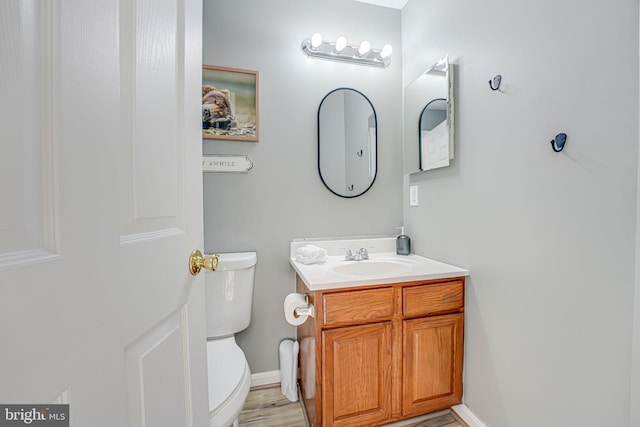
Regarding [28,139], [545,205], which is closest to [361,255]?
[545,205]

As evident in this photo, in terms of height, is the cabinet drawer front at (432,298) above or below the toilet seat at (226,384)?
above

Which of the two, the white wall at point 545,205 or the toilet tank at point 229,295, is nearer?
the white wall at point 545,205

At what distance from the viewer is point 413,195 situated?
5.76ft

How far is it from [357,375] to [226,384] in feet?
1.90

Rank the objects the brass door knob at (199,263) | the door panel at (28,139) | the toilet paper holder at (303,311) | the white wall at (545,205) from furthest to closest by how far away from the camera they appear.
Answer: the toilet paper holder at (303,311), the white wall at (545,205), the brass door knob at (199,263), the door panel at (28,139)

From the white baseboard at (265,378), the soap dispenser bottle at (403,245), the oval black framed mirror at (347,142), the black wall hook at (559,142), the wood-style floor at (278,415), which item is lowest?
the wood-style floor at (278,415)

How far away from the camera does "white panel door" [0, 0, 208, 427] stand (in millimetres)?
282

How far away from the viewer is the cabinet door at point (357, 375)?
1.16m

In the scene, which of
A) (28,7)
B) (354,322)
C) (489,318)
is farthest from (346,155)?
(28,7)

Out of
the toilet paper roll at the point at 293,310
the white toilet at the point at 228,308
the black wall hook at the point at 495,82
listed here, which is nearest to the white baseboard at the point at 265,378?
the white toilet at the point at 228,308

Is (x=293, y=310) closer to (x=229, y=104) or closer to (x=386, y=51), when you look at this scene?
(x=229, y=104)

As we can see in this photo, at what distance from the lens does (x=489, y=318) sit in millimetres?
1194

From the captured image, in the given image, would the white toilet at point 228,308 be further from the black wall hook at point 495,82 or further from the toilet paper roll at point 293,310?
the black wall hook at point 495,82

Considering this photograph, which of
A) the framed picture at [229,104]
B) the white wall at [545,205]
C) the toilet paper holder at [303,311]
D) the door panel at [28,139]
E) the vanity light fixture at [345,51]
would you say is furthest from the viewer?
the vanity light fixture at [345,51]
